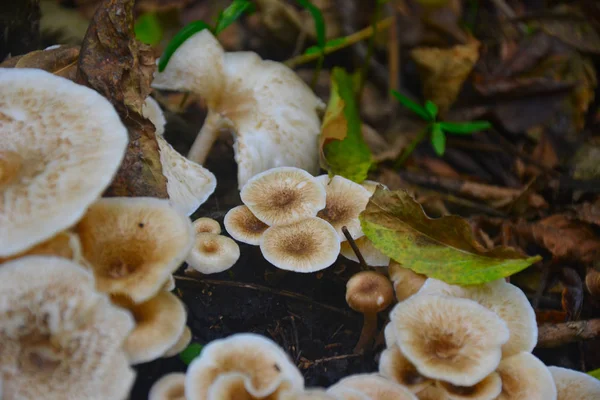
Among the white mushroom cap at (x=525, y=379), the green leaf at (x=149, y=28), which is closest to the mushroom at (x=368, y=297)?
the white mushroom cap at (x=525, y=379)

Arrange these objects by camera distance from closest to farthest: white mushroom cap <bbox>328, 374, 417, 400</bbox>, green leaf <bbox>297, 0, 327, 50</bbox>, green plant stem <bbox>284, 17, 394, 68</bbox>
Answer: white mushroom cap <bbox>328, 374, 417, 400</bbox>
green leaf <bbox>297, 0, 327, 50</bbox>
green plant stem <bbox>284, 17, 394, 68</bbox>

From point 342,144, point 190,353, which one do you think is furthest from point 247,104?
point 190,353

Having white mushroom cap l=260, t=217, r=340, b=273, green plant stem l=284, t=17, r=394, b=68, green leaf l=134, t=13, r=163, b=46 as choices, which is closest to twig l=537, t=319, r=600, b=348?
white mushroom cap l=260, t=217, r=340, b=273

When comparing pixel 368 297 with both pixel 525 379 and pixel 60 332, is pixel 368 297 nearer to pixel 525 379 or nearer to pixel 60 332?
pixel 525 379

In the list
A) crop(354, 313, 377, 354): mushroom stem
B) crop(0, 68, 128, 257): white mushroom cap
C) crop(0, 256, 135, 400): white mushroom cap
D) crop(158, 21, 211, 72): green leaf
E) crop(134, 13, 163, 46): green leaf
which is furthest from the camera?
crop(134, 13, 163, 46): green leaf

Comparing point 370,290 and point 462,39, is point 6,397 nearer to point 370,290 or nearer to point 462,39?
point 370,290

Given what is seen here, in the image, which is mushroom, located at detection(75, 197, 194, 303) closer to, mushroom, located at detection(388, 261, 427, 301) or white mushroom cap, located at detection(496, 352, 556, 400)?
mushroom, located at detection(388, 261, 427, 301)
